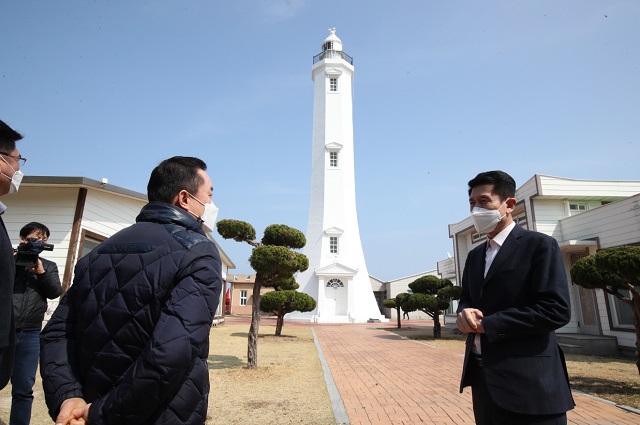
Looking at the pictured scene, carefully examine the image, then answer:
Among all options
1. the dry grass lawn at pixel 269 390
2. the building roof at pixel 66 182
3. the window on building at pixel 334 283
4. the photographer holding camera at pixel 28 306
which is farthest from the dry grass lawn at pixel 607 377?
the window on building at pixel 334 283

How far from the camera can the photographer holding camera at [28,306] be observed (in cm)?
338

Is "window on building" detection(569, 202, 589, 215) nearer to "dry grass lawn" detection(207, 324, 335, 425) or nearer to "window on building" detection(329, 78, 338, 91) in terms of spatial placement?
"dry grass lawn" detection(207, 324, 335, 425)

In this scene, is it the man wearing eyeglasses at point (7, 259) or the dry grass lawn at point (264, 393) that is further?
the dry grass lawn at point (264, 393)

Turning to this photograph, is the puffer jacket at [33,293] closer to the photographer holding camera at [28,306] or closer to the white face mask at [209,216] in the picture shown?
the photographer holding camera at [28,306]

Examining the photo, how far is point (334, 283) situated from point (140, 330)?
2385 cm

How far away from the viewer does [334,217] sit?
25875 mm

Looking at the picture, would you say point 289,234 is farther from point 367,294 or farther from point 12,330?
point 367,294

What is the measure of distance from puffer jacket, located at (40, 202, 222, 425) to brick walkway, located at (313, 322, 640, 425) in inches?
141

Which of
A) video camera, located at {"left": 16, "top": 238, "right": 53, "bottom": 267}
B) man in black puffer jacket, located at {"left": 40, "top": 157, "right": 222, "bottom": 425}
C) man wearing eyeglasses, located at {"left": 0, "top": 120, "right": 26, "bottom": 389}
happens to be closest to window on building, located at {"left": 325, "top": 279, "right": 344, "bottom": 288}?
video camera, located at {"left": 16, "top": 238, "right": 53, "bottom": 267}

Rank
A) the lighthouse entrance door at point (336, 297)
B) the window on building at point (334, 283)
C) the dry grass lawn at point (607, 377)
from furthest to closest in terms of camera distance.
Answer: the window on building at point (334, 283), the lighthouse entrance door at point (336, 297), the dry grass lawn at point (607, 377)

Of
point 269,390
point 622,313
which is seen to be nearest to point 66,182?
point 269,390

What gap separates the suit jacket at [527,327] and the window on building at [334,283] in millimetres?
23105

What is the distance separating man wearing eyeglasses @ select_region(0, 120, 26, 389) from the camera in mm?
1919

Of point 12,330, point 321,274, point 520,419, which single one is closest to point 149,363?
point 12,330
